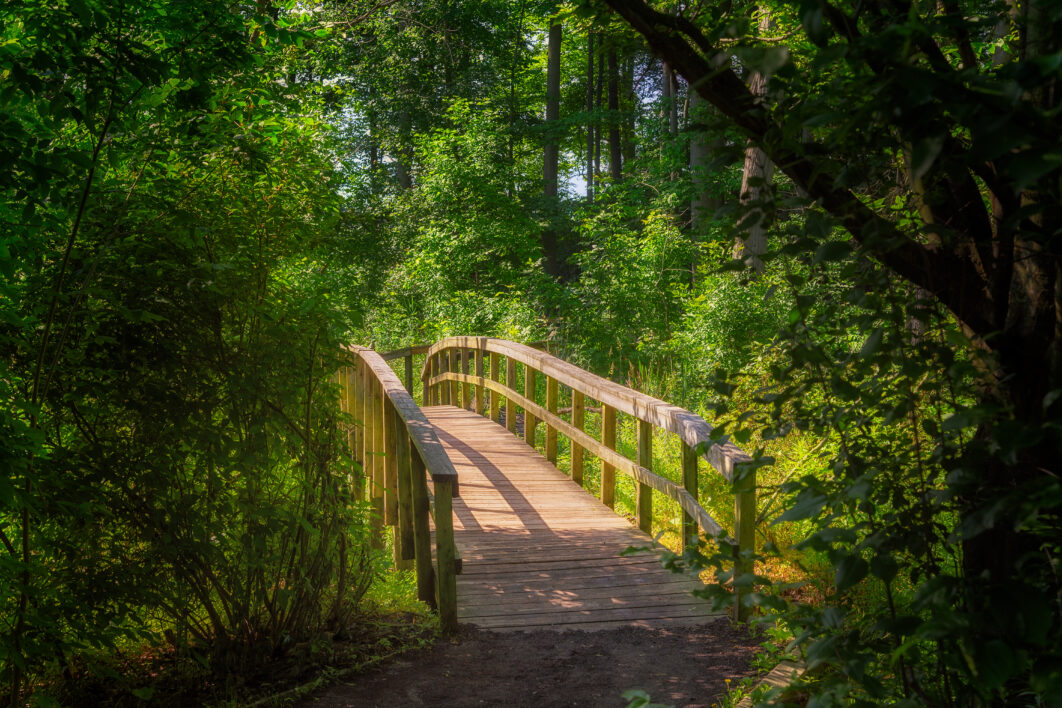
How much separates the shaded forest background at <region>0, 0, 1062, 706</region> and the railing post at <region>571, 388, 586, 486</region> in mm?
1739

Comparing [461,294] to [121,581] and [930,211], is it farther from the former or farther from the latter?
[930,211]

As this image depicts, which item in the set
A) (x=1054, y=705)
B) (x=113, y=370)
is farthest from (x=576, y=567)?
(x=1054, y=705)

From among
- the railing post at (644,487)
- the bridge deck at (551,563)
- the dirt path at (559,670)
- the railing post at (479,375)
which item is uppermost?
the railing post at (479,375)

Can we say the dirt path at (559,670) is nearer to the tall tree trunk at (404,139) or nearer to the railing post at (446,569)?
the railing post at (446,569)

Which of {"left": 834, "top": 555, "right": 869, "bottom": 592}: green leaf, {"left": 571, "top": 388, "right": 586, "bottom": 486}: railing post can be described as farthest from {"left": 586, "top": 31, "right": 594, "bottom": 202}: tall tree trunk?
{"left": 834, "top": 555, "right": 869, "bottom": 592}: green leaf

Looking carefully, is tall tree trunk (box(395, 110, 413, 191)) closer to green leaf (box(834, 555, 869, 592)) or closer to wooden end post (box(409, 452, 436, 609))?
wooden end post (box(409, 452, 436, 609))

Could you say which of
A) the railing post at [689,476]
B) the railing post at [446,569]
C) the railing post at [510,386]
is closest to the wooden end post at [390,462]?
the railing post at [446,569]

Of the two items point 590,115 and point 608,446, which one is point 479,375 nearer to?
point 608,446

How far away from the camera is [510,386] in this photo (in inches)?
372

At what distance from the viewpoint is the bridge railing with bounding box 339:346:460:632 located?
414 cm

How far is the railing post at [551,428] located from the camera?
7890mm

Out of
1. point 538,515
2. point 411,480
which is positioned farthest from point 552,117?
point 411,480

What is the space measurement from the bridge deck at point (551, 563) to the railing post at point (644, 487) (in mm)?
109

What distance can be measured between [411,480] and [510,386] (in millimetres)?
4657
